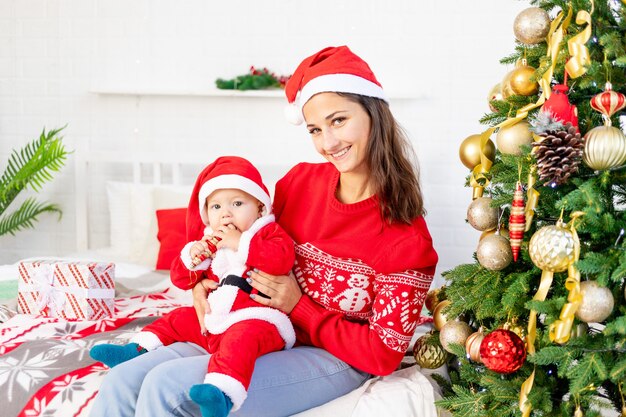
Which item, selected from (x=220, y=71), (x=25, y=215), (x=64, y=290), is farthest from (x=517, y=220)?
(x=25, y=215)

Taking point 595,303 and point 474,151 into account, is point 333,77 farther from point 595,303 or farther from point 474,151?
point 595,303

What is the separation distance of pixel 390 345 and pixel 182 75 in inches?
93.9

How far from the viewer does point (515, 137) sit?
1624 mm

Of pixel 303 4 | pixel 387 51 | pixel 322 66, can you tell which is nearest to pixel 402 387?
pixel 322 66

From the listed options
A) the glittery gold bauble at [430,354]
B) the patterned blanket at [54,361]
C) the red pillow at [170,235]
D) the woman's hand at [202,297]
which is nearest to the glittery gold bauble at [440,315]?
the glittery gold bauble at [430,354]

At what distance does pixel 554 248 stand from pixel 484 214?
275 mm

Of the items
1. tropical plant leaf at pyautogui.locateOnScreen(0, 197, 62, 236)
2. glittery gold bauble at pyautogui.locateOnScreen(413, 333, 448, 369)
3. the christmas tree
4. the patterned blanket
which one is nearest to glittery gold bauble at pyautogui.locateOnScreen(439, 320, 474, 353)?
the christmas tree

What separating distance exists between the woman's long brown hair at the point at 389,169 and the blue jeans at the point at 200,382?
1.34ft

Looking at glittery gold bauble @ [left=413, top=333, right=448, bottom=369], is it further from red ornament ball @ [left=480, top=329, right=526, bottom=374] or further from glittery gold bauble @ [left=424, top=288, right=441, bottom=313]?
red ornament ball @ [left=480, top=329, right=526, bottom=374]

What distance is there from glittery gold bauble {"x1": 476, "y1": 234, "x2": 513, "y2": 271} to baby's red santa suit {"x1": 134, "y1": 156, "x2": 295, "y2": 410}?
53cm

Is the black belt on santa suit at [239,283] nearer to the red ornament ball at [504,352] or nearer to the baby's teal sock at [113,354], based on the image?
the baby's teal sock at [113,354]

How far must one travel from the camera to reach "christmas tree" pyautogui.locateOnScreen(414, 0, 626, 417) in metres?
1.42

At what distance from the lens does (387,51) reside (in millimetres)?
3584

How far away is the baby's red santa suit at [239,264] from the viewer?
1920 millimetres
